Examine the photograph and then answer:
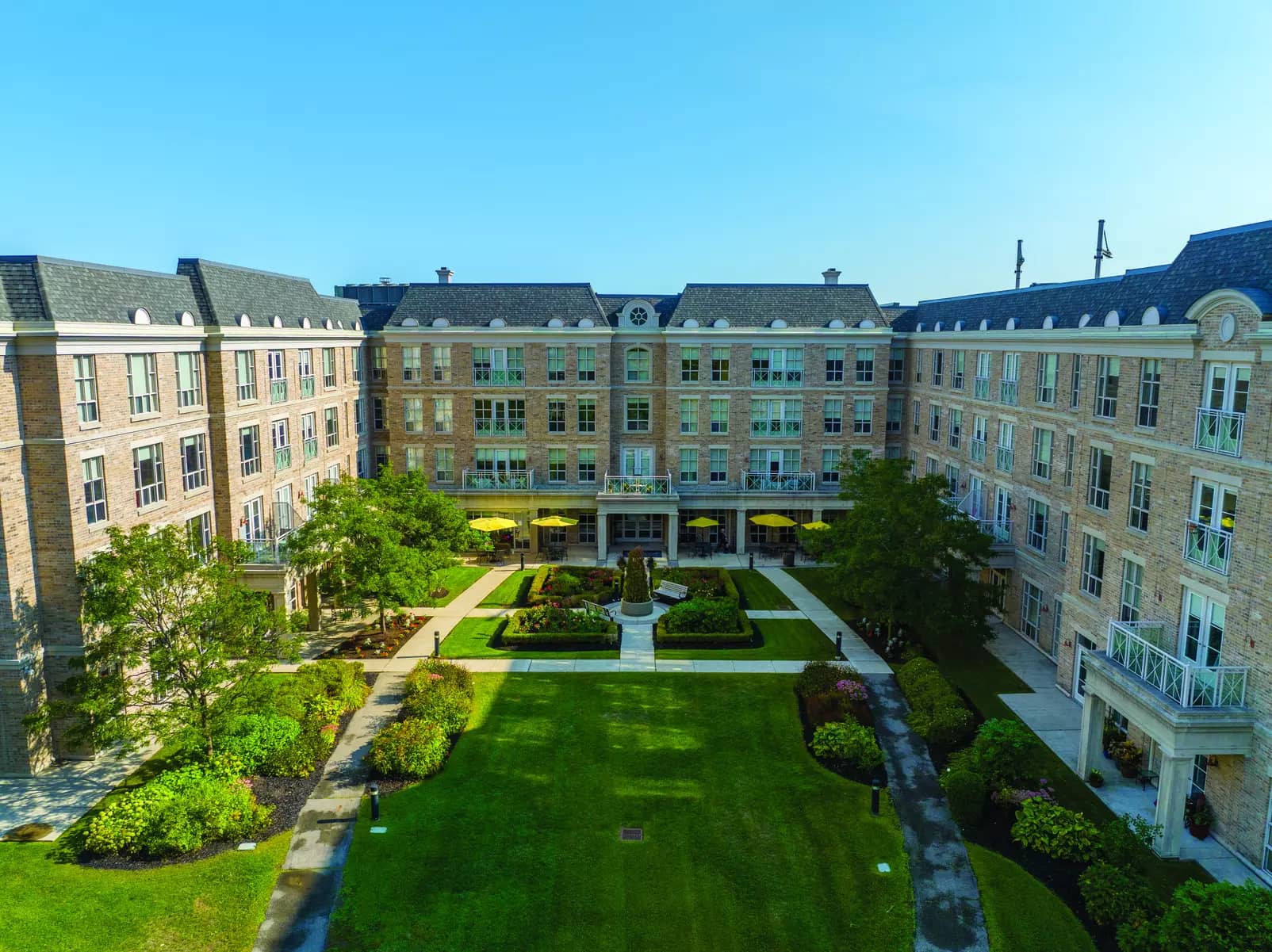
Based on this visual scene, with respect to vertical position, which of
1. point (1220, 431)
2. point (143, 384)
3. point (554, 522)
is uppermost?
point (143, 384)

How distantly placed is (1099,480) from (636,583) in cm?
1818

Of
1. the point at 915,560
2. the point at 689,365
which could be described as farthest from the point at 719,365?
the point at 915,560

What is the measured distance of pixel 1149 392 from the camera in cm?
2353

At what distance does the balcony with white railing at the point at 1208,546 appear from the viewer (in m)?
19.8

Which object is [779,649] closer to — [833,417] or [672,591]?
[672,591]

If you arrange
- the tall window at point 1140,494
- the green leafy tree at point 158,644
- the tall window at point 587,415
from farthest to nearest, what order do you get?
1. the tall window at point 587,415
2. the tall window at point 1140,494
3. the green leafy tree at point 158,644

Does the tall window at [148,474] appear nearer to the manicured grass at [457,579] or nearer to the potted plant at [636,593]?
the manicured grass at [457,579]

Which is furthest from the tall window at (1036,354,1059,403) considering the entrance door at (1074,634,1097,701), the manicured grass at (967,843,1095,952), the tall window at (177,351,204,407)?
the tall window at (177,351,204,407)

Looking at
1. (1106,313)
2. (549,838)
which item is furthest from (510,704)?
(1106,313)

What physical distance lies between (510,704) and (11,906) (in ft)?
44.4

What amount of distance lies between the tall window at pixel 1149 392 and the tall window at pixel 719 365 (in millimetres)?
25640

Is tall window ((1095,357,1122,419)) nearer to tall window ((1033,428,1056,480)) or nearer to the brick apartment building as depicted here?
the brick apartment building

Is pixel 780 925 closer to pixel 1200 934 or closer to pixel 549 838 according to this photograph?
pixel 549 838

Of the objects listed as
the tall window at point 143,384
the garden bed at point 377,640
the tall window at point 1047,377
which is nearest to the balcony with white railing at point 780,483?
the tall window at point 1047,377
